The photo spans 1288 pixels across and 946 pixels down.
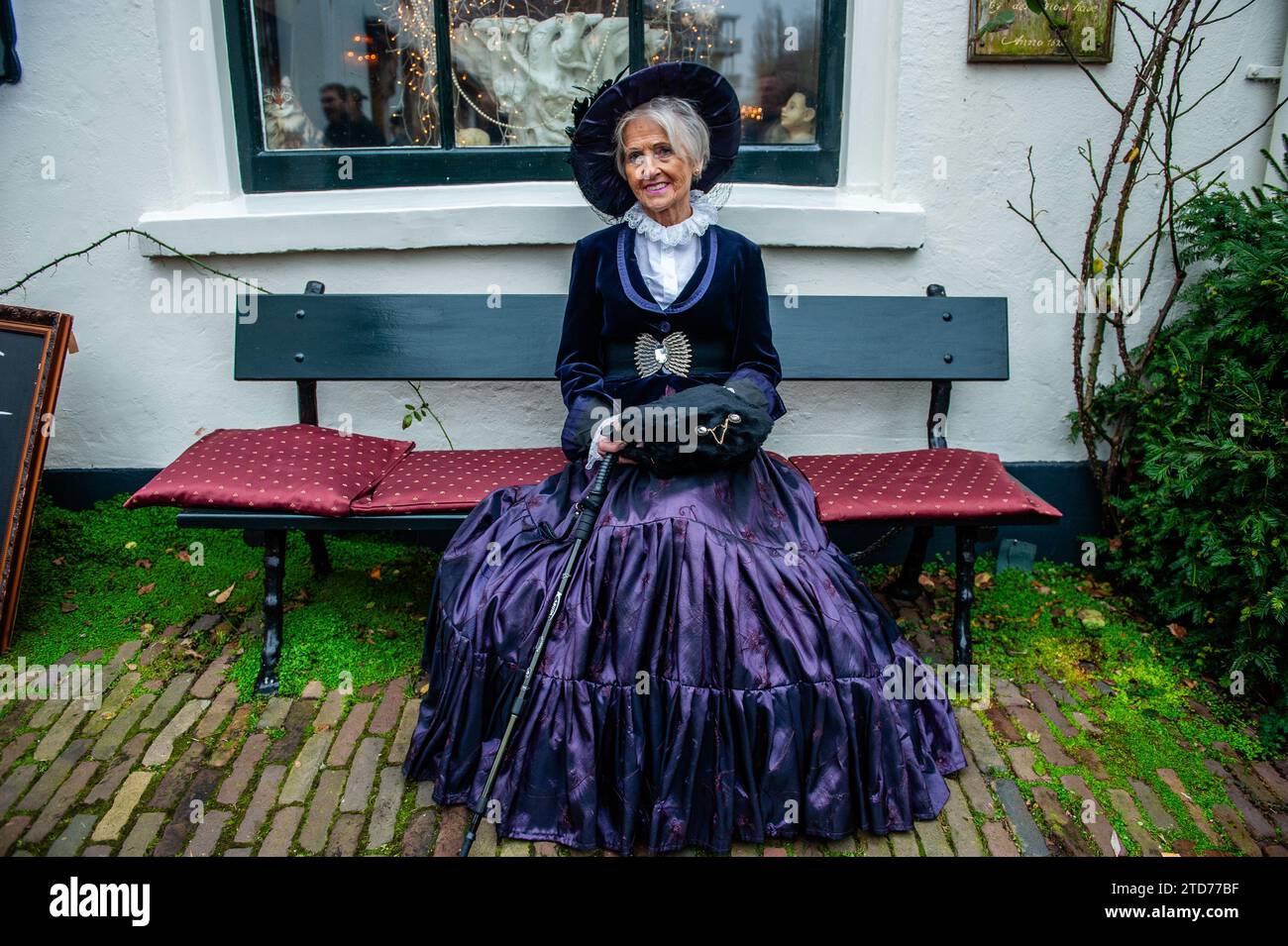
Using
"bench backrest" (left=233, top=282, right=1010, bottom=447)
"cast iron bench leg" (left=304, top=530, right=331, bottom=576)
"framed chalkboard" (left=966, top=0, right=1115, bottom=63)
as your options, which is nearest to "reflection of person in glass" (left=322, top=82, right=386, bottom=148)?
"bench backrest" (left=233, top=282, right=1010, bottom=447)

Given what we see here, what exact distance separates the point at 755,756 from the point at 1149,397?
2343 mm

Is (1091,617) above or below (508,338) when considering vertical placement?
below

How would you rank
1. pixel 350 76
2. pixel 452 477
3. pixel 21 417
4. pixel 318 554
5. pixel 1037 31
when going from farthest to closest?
pixel 350 76
pixel 318 554
pixel 1037 31
pixel 21 417
pixel 452 477

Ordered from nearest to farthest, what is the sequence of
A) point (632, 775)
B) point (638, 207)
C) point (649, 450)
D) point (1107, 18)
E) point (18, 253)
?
point (632, 775), point (649, 450), point (638, 207), point (1107, 18), point (18, 253)

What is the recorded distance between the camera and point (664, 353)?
2922 millimetres

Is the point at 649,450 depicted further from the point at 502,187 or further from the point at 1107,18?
the point at 1107,18

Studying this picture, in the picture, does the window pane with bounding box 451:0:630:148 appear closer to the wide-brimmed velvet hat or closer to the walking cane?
the wide-brimmed velvet hat

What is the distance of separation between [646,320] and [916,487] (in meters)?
1.10

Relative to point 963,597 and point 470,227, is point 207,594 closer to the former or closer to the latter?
point 470,227

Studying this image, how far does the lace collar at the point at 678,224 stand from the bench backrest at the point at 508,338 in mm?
730

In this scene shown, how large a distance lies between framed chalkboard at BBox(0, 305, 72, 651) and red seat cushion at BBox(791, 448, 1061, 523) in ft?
9.25

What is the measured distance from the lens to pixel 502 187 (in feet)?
12.7

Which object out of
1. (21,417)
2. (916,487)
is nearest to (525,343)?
(916,487)
